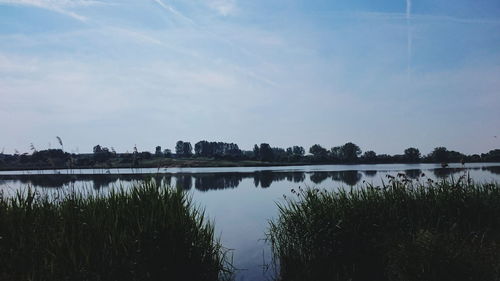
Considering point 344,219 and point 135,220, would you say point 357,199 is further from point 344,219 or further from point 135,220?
point 135,220

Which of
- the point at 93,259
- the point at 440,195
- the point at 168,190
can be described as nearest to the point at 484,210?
the point at 440,195

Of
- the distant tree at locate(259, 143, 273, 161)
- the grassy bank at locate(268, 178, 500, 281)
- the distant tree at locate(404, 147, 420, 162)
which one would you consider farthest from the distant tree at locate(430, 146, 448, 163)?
the grassy bank at locate(268, 178, 500, 281)

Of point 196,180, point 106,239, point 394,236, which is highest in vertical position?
point 106,239

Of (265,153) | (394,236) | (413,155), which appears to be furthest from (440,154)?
(394,236)

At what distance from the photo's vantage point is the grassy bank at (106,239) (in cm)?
834

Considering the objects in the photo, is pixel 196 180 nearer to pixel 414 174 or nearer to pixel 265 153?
pixel 414 174

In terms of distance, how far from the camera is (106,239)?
8648 millimetres

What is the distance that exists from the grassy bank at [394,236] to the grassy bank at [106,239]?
3.13 metres

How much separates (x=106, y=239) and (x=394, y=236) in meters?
7.38

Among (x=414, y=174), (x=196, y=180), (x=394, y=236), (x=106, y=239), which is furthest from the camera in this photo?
(x=196, y=180)

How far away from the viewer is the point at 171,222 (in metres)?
9.66

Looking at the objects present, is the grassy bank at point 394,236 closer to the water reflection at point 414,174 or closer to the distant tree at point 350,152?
the water reflection at point 414,174

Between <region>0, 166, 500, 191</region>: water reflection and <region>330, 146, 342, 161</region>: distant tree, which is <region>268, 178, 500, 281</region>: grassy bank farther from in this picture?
<region>330, 146, 342, 161</region>: distant tree

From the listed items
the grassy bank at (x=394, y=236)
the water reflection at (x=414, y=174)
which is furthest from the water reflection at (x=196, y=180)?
the grassy bank at (x=394, y=236)
